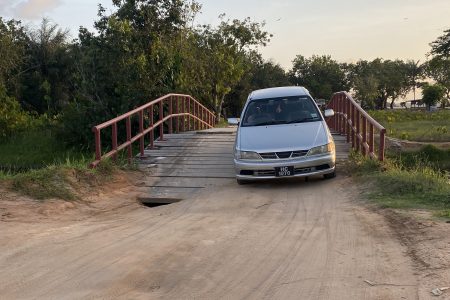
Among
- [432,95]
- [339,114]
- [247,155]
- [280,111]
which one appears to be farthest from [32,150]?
[432,95]

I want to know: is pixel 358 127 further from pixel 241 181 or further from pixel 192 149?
pixel 192 149

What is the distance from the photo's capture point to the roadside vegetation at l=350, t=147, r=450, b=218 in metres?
6.97

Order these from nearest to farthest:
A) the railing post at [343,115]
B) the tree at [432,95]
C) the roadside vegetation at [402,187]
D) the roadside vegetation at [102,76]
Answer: the roadside vegetation at [402,187], the railing post at [343,115], the roadside vegetation at [102,76], the tree at [432,95]

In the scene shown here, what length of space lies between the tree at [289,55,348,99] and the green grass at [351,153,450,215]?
172 ft

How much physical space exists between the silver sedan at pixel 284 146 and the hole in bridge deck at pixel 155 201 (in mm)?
1255

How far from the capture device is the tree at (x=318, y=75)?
200ft

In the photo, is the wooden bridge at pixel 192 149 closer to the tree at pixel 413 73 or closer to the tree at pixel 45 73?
the tree at pixel 45 73

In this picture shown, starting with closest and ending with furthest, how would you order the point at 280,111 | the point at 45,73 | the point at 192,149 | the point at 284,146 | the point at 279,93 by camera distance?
the point at 284,146 < the point at 280,111 < the point at 279,93 < the point at 192,149 < the point at 45,73

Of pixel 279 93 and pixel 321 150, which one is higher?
pixel 279 93

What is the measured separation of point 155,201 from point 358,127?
16.6ft

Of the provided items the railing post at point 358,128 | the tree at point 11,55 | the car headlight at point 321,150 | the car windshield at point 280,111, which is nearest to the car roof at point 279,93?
the car windshield at point 280,111

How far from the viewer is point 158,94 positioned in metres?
19.4

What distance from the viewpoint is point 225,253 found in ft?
17.3

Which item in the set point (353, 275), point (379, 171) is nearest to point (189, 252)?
point (353, 275)
